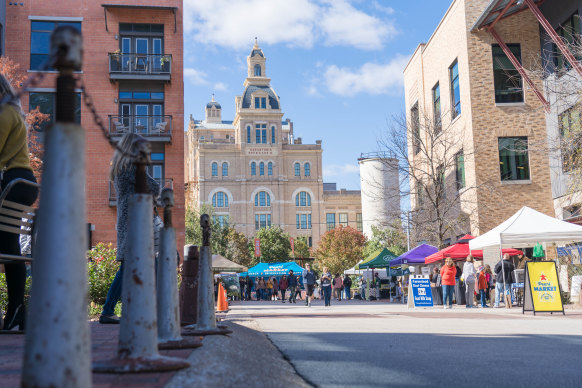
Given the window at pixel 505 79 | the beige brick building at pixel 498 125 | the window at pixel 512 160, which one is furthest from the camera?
the window at pixel 505 79

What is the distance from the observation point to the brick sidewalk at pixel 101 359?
2312 millimetres

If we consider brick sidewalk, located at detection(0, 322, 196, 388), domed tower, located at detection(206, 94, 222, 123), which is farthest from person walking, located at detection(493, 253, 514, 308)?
domed tower, located at detection(206, 94, 222, 123)

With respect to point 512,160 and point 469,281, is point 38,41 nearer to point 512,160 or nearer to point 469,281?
point 469,281

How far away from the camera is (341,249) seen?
66.2 m

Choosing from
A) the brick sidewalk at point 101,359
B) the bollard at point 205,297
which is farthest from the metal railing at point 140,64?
the brick sidewalk at point 101,359

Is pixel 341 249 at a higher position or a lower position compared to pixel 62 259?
higher

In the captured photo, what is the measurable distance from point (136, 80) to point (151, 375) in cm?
2836

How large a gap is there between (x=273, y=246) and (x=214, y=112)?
197 ft

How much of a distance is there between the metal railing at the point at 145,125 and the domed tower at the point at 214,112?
96.9 metres

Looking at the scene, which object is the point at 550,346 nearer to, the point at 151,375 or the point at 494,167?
the point at 151,375

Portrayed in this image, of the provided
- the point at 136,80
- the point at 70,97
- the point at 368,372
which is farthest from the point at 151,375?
the point at 136,80

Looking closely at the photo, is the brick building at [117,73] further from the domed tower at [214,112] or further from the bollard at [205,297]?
the domed tower at [214,112]

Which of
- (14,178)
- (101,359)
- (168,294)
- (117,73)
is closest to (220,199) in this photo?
(117,73)

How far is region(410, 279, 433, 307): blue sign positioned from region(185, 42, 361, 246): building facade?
66.6 meters
